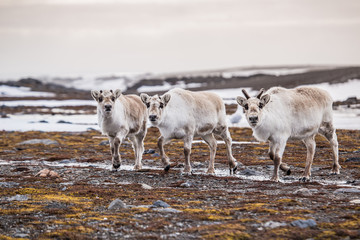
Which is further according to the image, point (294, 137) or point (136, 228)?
point (294, 137)

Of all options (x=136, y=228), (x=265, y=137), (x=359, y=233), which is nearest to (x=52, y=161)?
(x=265, y=137)

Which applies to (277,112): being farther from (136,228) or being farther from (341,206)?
(136,228)

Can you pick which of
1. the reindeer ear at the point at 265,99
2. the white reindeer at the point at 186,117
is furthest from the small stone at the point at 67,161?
the reindeer ear at the point at 265,99

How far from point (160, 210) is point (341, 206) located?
377cm

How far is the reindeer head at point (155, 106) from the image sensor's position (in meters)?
15.3

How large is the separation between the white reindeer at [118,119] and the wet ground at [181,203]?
1.18 meters

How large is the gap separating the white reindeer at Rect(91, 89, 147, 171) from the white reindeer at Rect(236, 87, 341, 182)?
487 centimetres

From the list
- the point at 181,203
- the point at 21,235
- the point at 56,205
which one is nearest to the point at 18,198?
the point at 56,205

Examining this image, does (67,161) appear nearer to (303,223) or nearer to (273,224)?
(273,224)

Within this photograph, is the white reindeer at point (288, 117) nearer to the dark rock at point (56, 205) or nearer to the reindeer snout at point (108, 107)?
the reindeer snout at point (108, 107)

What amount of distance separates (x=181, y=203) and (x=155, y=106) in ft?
16.9

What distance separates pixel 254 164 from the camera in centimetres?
2005

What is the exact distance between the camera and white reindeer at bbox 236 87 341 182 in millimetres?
14125

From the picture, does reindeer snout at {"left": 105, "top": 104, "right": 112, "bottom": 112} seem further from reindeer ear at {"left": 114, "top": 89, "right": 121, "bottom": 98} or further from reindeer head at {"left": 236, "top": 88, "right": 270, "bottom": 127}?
reindeer head at {"left": 236, "top": 88, "right": 270, "bottom": 127}
